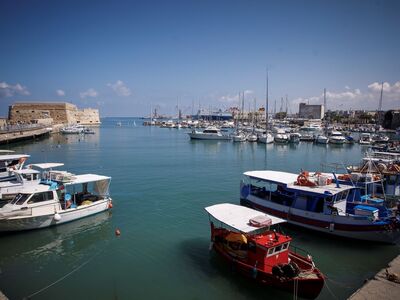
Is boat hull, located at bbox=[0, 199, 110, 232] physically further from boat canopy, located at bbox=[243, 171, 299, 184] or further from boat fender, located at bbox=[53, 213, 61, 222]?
boat canopy, located at bbox=[243, 171, 299, 184]

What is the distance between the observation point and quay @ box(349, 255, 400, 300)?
10930 millimetres

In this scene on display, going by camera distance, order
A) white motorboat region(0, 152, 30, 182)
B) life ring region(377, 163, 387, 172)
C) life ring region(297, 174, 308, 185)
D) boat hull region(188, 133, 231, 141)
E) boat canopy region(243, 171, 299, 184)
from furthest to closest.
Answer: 1. boat hull region(188, 133, 231, 141)
2. white motorboat region(0, 152, 30, 182)
3. life ring region(377, 163, 387, 172)
4. boat canopy region(243, 171, 299, 184)
5. life ring region(297, 174, 308, 185)

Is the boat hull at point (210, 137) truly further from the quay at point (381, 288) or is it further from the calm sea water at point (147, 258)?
the quay at point (381, 288)

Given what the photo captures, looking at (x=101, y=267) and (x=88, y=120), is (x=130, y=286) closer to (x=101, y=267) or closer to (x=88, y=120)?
(x=101, y=267)

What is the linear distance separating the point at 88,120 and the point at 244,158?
13111 cm

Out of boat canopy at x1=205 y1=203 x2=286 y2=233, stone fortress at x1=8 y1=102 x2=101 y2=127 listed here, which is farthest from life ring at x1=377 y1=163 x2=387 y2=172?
stone fortress at x1=8 y1=102 x2=101 y2=127

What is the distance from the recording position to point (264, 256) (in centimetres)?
1326

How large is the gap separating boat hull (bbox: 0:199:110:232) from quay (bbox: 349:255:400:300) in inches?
664

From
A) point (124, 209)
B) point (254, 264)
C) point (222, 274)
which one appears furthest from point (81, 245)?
point (254, 264)

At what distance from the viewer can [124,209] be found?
2439 cm

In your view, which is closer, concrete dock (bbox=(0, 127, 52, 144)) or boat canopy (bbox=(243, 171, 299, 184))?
boat canopy (bbox=(243, 171, 299, 184))

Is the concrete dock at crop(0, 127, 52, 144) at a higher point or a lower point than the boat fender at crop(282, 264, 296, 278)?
higher

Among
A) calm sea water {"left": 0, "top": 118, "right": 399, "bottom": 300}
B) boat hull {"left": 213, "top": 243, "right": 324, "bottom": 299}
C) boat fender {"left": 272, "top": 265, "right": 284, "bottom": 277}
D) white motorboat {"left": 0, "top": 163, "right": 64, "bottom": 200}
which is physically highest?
white motorboat {"left": 0, "top": 163, "right": 64, "bottom": 200}

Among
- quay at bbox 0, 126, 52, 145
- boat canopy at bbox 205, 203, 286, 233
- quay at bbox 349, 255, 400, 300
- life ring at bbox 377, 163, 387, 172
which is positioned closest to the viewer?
quay at bbox 349, 255, 400, 300
